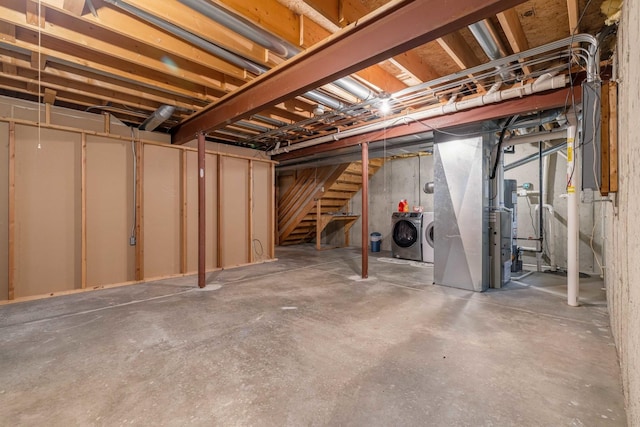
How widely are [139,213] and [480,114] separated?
477cm

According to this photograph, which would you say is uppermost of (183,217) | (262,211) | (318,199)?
(318,199)

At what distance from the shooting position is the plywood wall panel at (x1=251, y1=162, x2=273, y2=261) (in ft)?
18.9

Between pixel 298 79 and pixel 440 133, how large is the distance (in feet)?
7.82

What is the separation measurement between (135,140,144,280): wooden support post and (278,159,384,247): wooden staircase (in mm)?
3793

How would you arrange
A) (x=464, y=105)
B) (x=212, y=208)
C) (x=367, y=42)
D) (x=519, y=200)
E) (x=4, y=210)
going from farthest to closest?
(x=519, y=200) → (x=212, y=208) → (x=4, y=210) → (x=464, y=105) → (x=367, y=42)

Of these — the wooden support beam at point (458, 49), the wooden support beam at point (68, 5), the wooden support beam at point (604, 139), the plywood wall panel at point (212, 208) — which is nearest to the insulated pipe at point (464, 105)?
the wooden support beam at point (458, 49)

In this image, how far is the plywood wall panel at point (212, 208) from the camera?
16.5ft

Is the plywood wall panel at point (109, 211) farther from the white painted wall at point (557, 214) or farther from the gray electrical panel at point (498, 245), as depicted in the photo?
the white painted wall at point (557, 214)

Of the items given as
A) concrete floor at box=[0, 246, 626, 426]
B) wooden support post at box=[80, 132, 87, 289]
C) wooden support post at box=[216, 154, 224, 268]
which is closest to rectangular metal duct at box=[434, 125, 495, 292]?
concrete floor at box=[0, 246, 626, 426]

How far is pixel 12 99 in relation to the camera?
3.52 metres

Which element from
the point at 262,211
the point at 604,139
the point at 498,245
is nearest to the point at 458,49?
the point at 604,139

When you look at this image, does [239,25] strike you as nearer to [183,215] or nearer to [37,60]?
[37,60]

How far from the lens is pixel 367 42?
6.42 feet

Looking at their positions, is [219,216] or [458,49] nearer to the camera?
[458,49]
